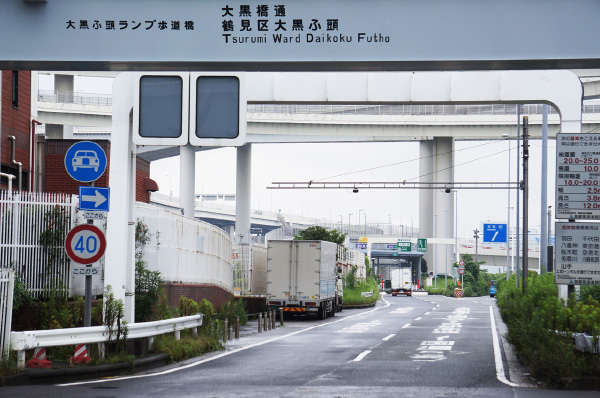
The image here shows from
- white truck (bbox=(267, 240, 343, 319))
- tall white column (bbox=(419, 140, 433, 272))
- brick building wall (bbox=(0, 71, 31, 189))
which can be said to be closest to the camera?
brick building wall (bbox=(0, 71, 31, 189))

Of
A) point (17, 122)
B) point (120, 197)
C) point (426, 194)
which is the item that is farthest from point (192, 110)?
point (426, 194)

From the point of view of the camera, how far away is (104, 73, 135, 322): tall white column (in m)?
16.6

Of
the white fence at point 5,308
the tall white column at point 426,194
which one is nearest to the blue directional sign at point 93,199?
the white fence at point 5,308

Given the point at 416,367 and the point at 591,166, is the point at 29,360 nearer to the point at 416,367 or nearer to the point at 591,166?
the point at 416,367

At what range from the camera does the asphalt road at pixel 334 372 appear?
1228cm

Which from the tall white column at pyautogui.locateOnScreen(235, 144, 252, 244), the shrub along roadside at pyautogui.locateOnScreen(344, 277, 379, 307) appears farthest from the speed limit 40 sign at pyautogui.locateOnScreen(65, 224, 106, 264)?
the tall white column at pyautogui.locateOnScreen(235, 144, 252, 244)

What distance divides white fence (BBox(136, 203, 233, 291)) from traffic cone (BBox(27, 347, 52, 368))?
6.26m

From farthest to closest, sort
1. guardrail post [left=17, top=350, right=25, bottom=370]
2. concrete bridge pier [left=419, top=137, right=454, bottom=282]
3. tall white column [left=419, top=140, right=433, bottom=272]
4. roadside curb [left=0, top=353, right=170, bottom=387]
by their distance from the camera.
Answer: tall white column [left=419, top=140, right=433, bottom=272] → concrete bridge pier [left=419, top=137, right=454, bottom=282] → guardrail post [left=17, top=350, right=25, bottom=370] → roadside curb [left=0, top=353, right=170, bottom=387]

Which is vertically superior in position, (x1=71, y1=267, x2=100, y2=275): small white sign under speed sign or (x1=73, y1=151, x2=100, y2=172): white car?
(x1=73, y1=151, x2=100, y2=172): white car

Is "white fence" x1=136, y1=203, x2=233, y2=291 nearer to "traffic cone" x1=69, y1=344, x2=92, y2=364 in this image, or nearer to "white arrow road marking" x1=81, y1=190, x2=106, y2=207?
"white arrow road marking" x1=81, y1=190, x2=106, y2=207

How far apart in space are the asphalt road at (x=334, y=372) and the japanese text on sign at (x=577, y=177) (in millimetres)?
3256

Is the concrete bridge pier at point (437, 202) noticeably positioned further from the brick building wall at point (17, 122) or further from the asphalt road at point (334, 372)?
the brick building wall at point (17, 122)

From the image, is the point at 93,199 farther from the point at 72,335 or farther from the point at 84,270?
the point at 72,335

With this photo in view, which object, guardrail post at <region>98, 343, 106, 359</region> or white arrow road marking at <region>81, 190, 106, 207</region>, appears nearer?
white arrow road marking at <region>81, 190, 106, 207</region>
